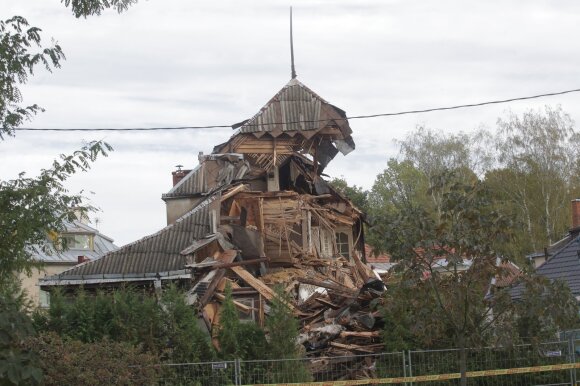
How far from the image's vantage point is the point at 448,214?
14625mm

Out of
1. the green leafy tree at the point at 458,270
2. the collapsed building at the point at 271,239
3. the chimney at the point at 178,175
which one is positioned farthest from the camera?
the chimney at the point at 178,175

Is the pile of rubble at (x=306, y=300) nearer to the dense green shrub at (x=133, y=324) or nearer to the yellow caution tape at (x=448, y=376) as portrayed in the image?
the dense green shrub at (x=133, y=324)

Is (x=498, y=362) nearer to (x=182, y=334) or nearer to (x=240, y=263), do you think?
(x=182, y=334)

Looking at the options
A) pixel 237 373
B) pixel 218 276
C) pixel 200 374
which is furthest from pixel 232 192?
pixel 237 373

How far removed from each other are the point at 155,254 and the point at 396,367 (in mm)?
9499

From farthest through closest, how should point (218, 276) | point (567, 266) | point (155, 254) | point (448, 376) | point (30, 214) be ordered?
point (567, 266)
point (155, 254)
point (218, 276)
point (448, 376)
point (30, 214)

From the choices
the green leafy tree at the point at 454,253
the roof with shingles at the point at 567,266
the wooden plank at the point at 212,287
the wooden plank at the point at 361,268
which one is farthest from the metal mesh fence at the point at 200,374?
the wooden plank at the point at 361,268

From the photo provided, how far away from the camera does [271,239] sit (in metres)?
27.7

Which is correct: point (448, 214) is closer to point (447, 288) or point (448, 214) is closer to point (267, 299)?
point (447, 288)

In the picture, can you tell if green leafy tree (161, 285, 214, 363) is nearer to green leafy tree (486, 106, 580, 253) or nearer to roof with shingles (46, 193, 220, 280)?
roof with shingles (46, 193, 220, 280)

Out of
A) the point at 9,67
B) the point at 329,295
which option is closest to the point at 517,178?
the point at 329,295

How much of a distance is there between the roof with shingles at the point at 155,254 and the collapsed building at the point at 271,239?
0.11 ft

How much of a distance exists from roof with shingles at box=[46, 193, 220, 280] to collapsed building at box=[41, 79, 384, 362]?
3 cm

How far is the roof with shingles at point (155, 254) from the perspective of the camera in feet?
84.7
